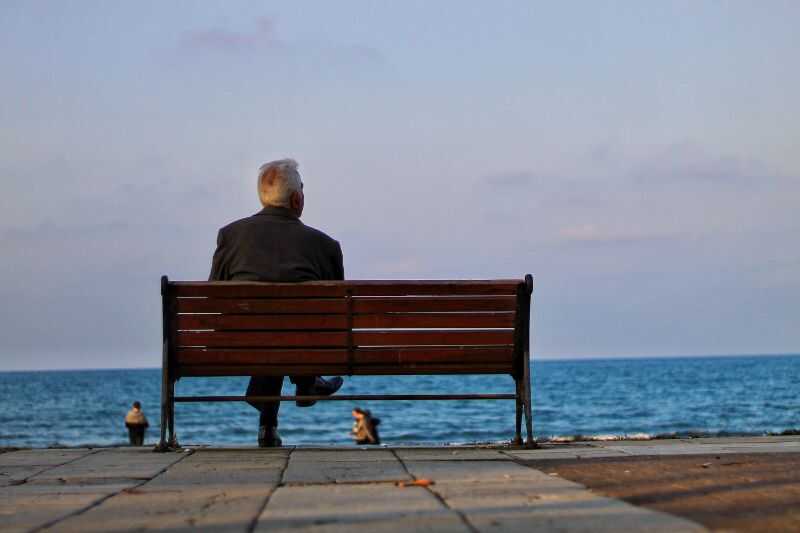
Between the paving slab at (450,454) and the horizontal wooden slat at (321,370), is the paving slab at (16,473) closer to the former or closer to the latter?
the horizontal wooden slat at (321,370)

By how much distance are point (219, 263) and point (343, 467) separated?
86.6 inches

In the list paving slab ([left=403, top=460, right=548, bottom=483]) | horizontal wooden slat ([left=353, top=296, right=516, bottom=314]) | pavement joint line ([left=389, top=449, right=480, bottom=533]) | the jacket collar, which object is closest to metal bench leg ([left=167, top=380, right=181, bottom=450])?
horizontal wooden slat ([left=353, top=296, right=516, bottom=314])

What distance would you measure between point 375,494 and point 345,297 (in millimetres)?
2468

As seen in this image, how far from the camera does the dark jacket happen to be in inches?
288

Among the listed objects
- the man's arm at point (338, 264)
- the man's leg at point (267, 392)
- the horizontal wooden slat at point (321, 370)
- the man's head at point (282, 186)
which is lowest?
the man's leg at point (267, 392)

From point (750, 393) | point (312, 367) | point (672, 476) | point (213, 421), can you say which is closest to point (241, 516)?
point (672, 476)

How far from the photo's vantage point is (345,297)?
6.96m

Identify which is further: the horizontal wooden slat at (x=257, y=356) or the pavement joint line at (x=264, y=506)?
the horizontal wooden slat at (x=257, y=356)

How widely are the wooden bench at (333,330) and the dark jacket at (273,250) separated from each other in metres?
0.42

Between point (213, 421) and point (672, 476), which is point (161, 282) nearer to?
point (672, 476)

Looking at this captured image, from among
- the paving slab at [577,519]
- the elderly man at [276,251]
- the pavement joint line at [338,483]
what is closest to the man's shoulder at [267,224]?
the elderly man at [276,251]

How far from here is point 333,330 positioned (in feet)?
22.9

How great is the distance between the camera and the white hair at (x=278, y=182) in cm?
755

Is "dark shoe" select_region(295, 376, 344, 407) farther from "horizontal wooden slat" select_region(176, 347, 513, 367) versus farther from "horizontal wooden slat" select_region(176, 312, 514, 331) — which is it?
"horizontal wooden slat" select_region(176, 312, 514, 331)
